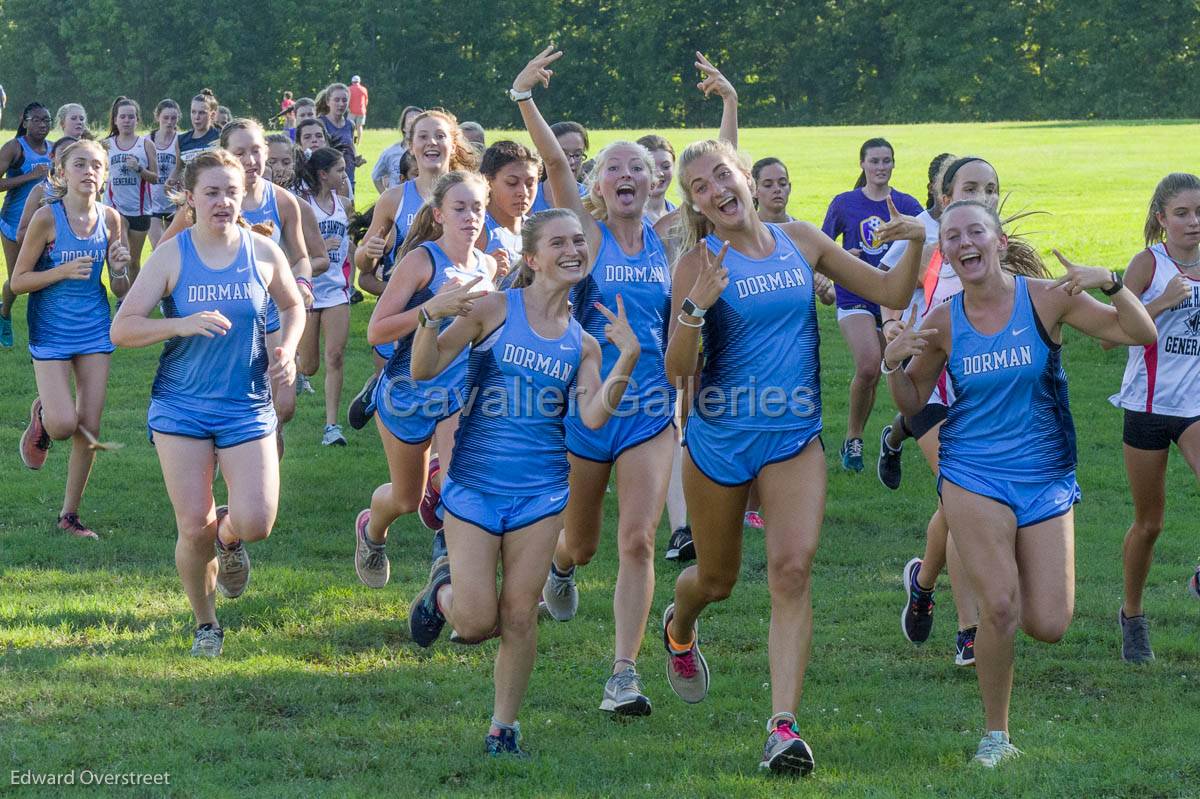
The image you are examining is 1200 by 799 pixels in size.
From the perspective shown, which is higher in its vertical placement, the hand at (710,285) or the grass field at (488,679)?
the hand at (710,285)

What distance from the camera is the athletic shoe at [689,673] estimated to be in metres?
6.52

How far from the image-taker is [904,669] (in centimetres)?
718

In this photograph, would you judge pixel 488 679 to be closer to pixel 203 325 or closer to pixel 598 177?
pixel 203 325

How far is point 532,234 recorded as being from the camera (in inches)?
241

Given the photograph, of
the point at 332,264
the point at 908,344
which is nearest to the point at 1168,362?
the point at 908,344

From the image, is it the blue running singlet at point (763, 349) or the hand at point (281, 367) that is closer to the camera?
the blue running singlet at point (763, 349)

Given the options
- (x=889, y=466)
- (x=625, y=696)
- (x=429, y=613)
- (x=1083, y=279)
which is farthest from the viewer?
(x=889, y=466)

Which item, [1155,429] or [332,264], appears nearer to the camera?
[1155,429]

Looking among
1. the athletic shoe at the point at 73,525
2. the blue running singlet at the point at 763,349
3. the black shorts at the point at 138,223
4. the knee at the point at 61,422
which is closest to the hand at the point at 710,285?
the blue running singlet at the point at 763,349

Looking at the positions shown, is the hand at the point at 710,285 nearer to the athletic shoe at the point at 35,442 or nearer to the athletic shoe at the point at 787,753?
the athletic shoe at the point at 787,753

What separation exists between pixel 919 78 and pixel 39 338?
57172 millimetres

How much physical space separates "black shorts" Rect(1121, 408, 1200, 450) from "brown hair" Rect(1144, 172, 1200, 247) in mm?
881

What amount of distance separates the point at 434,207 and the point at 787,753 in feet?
10.7

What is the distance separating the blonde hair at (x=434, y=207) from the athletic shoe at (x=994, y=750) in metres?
3.39
